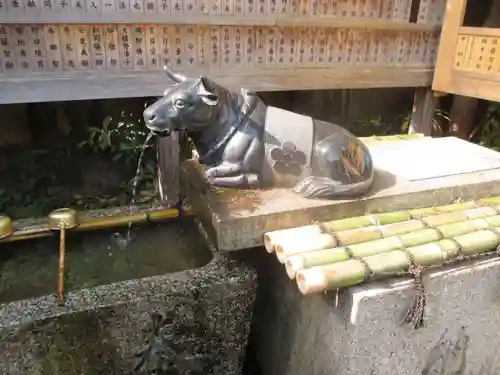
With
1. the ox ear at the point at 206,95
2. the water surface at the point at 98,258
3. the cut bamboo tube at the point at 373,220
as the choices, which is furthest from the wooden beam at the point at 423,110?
the ox ear at the point at 206,95

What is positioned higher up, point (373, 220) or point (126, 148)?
point (373, 220)

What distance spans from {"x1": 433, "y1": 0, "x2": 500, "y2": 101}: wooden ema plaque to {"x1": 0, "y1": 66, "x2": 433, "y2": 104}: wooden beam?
20 cm

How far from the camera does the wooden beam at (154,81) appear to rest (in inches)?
96.9

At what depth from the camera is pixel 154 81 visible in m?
2.71

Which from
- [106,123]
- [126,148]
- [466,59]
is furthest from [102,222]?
[466,59]

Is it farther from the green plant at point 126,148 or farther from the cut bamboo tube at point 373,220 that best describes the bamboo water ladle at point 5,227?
the green plant at point 126,148

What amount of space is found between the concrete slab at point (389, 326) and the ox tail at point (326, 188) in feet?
1.38

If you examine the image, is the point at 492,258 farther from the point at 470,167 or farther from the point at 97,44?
the point at 97,44

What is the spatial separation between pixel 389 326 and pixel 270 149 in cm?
84

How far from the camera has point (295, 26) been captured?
2908mm

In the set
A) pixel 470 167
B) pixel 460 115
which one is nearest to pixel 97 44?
pixel 470 167

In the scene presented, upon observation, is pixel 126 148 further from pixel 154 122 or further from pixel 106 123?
pixel 154 122

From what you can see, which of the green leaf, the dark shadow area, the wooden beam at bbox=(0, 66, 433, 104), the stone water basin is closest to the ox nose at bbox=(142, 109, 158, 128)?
the stone water basin

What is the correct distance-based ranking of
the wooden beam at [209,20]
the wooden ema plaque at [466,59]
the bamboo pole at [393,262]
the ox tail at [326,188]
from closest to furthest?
the bamboo pole at [393,262] → the ox tail at [326,188] → the wooden beam at [209,20] → the wooden ema plaque at [466,59]
